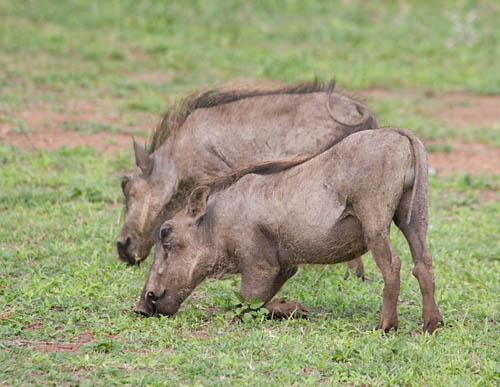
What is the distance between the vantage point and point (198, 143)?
7156 millimetres

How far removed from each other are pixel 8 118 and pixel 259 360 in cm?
672

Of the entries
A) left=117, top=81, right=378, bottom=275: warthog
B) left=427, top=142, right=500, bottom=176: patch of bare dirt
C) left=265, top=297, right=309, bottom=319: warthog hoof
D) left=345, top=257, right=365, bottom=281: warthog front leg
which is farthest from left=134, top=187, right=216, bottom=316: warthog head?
left=427, top=142, right=500, bottom=176: patch of bare dirt

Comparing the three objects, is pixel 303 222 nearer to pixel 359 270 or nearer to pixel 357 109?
pixel 359 270

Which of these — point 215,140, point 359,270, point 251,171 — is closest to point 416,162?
point 251,171

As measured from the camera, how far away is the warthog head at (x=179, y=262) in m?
5.54

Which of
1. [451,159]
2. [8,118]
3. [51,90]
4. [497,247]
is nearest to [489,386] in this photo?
[497,247]

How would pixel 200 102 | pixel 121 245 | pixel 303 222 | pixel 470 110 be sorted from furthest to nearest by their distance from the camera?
pixel 470 110, pixel 200 102, pixel 121 245, pixel 303 222

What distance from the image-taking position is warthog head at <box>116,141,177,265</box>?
7027 mm

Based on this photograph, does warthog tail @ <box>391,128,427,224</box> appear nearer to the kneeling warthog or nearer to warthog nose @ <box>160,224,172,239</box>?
the kneeling warthog

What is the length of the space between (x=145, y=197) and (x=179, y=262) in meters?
1.63

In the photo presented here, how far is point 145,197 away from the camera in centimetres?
714

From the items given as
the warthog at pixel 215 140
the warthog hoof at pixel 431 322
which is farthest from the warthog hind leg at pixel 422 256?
the warthog at pixel 215 140

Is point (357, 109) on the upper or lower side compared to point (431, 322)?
upper

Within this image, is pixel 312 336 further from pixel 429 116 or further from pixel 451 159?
pixel 429 116
